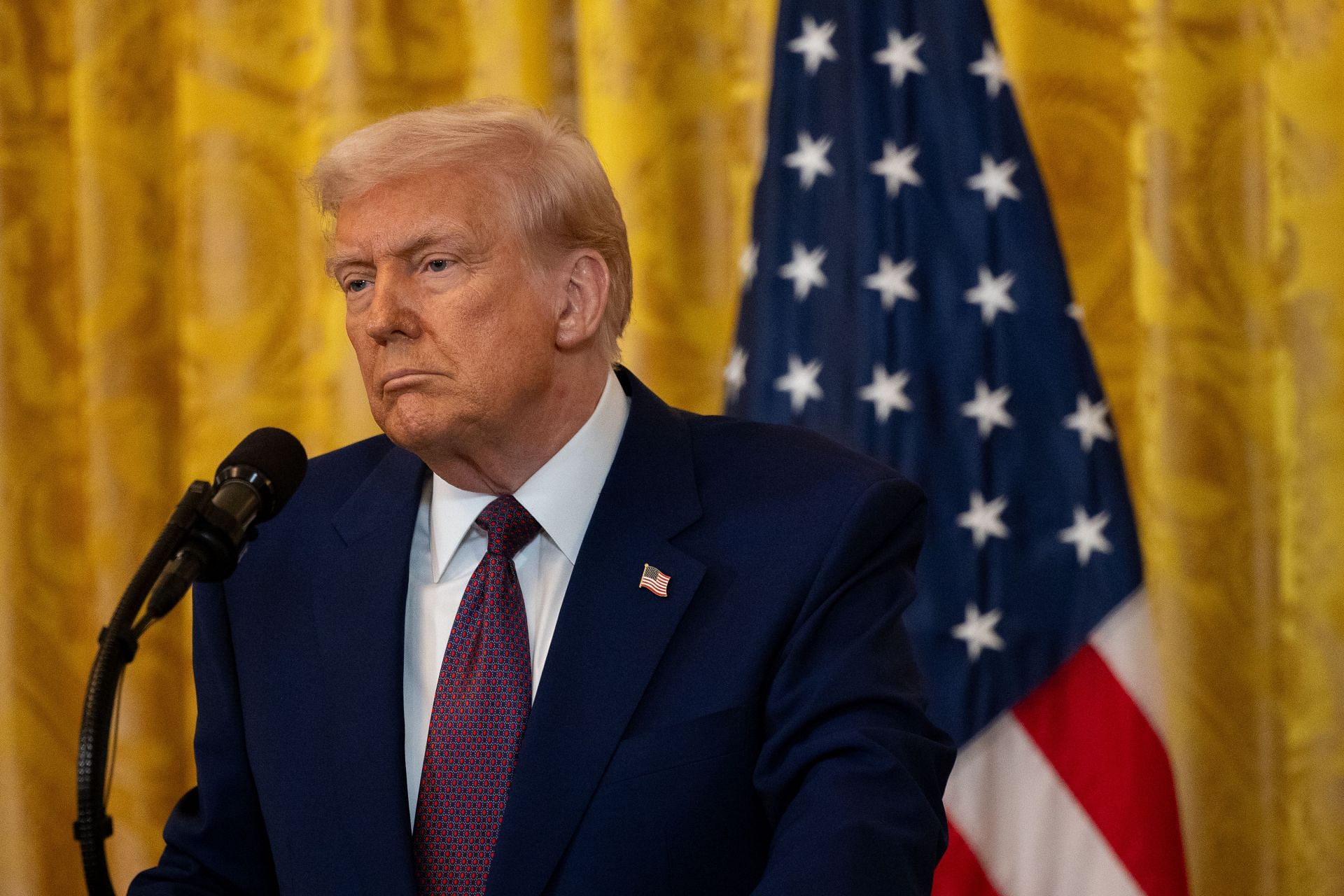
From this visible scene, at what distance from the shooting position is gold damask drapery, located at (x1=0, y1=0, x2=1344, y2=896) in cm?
285

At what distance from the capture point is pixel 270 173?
330 cm

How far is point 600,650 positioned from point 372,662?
0.32 m

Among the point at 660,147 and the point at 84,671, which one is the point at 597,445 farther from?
the point at 84,671

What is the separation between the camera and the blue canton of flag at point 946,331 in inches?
104

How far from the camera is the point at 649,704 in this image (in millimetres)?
1692

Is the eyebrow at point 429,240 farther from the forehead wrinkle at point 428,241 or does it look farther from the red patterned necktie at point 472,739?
the red patterned necktie at point 472,739

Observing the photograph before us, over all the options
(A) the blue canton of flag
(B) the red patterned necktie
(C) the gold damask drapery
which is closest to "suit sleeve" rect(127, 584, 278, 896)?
(B) the red patterned necktie

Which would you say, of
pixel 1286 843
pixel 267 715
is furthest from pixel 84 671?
pixel 1286 843

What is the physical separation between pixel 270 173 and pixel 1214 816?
256 cm

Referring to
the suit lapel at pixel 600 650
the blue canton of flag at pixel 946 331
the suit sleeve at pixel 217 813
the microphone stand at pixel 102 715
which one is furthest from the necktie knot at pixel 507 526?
the blue canton of flag at pixel 946 331

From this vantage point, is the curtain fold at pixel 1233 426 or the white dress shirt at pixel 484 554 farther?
the curtain fold at pixel 1233 426

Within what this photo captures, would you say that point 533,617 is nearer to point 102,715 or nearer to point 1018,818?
point 102,715

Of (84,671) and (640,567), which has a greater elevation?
(640,567)

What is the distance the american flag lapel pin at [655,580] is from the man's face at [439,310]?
0.95 feet
